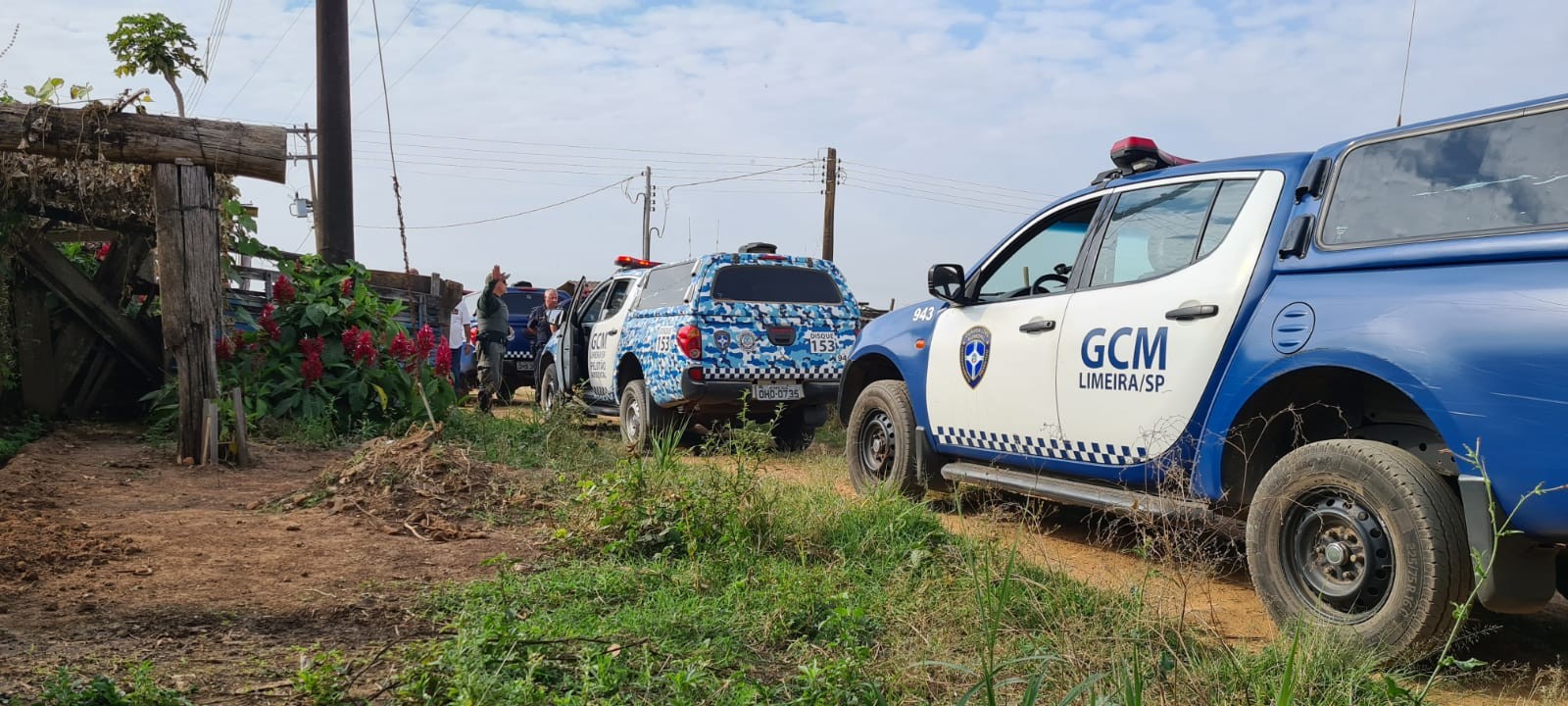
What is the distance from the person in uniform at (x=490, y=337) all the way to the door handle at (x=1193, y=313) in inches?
365

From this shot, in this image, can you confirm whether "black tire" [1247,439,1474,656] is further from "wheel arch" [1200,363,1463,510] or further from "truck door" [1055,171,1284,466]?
"truck door" [1055,171,1284,466]

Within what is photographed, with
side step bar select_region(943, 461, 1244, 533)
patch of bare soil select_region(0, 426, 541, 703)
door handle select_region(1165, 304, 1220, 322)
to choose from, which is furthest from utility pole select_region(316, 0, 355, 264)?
door handle select_region(1165, 304, 1220, 322)

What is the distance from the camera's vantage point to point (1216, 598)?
475 cm

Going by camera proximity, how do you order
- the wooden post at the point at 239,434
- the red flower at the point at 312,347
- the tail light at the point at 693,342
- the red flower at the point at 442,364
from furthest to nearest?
the red flower at the point at 442,364 < the red flower at the point at 312,347 < the tail light at the point at 693,342 < the wooden post at the point at 239,434

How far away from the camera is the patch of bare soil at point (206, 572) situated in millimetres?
3439

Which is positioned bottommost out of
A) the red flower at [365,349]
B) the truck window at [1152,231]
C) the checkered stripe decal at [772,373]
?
the checkered stripe decal at [772,373]

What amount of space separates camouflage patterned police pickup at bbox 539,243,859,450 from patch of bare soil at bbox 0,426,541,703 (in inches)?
104

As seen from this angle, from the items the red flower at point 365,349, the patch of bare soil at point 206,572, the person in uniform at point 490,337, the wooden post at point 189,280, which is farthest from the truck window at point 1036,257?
the person in uniform at point 490,337

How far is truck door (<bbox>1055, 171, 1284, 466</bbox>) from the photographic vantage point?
14.2 ft

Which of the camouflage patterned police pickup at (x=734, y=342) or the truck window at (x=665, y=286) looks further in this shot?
the truck window at (x=665, y=286)

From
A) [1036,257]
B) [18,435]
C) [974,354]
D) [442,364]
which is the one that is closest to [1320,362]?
[974,354]

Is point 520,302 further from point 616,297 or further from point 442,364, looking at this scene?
point 616,297

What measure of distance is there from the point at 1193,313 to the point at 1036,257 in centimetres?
164

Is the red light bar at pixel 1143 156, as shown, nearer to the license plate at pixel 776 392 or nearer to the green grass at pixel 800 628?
the green grass at pixel 800 628
